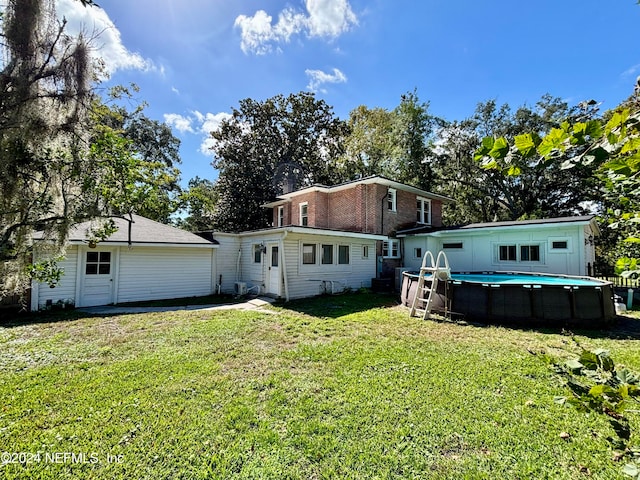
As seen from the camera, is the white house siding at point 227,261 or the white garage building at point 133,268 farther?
the white house siding at point 227,261

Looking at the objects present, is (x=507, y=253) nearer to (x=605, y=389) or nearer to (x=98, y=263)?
(x=605, y=389)

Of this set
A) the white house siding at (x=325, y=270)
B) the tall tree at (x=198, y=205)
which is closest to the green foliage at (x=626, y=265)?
the white house siding at (x=325, y=270)

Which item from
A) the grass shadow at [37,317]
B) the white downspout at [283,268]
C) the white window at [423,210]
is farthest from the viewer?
the white window at [423,210]

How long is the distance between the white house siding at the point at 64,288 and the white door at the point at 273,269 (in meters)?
6.79

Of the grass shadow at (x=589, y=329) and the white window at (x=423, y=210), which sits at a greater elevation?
the white window at (x=423, y=210)

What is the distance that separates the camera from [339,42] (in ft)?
42.6

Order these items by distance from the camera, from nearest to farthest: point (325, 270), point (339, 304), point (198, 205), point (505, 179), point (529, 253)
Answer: point (339, 304)
point (325, 270)
point (529, 253)
point (505, 179)
point (198, 205)

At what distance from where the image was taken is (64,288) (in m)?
10.1

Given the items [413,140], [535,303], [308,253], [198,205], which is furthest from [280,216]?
[535,303]

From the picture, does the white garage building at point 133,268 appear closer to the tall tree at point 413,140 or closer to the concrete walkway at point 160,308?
the concrete walkway at point 160,308

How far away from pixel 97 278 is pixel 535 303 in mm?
13958

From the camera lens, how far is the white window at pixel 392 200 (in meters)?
17.3

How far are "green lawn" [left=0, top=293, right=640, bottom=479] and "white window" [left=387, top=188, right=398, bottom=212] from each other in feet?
37.1

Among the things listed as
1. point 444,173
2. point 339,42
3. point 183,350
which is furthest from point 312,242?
point 444,173
